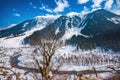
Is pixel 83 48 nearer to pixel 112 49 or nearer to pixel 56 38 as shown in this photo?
pixel 112 49

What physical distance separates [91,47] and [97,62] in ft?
195

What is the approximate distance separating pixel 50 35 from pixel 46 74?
2139 millimetres

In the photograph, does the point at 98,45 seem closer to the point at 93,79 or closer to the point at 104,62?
the point at 104,62

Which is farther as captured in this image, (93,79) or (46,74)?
(46,74)

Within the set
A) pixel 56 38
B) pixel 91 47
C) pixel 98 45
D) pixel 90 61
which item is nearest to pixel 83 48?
pixel 91 47

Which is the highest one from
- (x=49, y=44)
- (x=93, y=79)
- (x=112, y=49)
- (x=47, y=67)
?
(x=112, y=49)

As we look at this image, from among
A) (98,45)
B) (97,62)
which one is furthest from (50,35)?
(98,45)

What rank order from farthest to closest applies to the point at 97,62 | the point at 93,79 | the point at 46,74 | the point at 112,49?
the point at 112,49 → the point at 97,62 → the point at 46,74 → the point at 93,79

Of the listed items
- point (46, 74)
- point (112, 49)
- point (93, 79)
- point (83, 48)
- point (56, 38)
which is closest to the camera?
point (93, 79)

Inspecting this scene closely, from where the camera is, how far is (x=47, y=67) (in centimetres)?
859

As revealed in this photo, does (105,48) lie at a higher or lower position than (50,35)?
higher

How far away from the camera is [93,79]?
12.9 ft

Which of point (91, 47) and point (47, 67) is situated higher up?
point (91, 47)

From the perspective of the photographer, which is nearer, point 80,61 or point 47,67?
point 47,67
